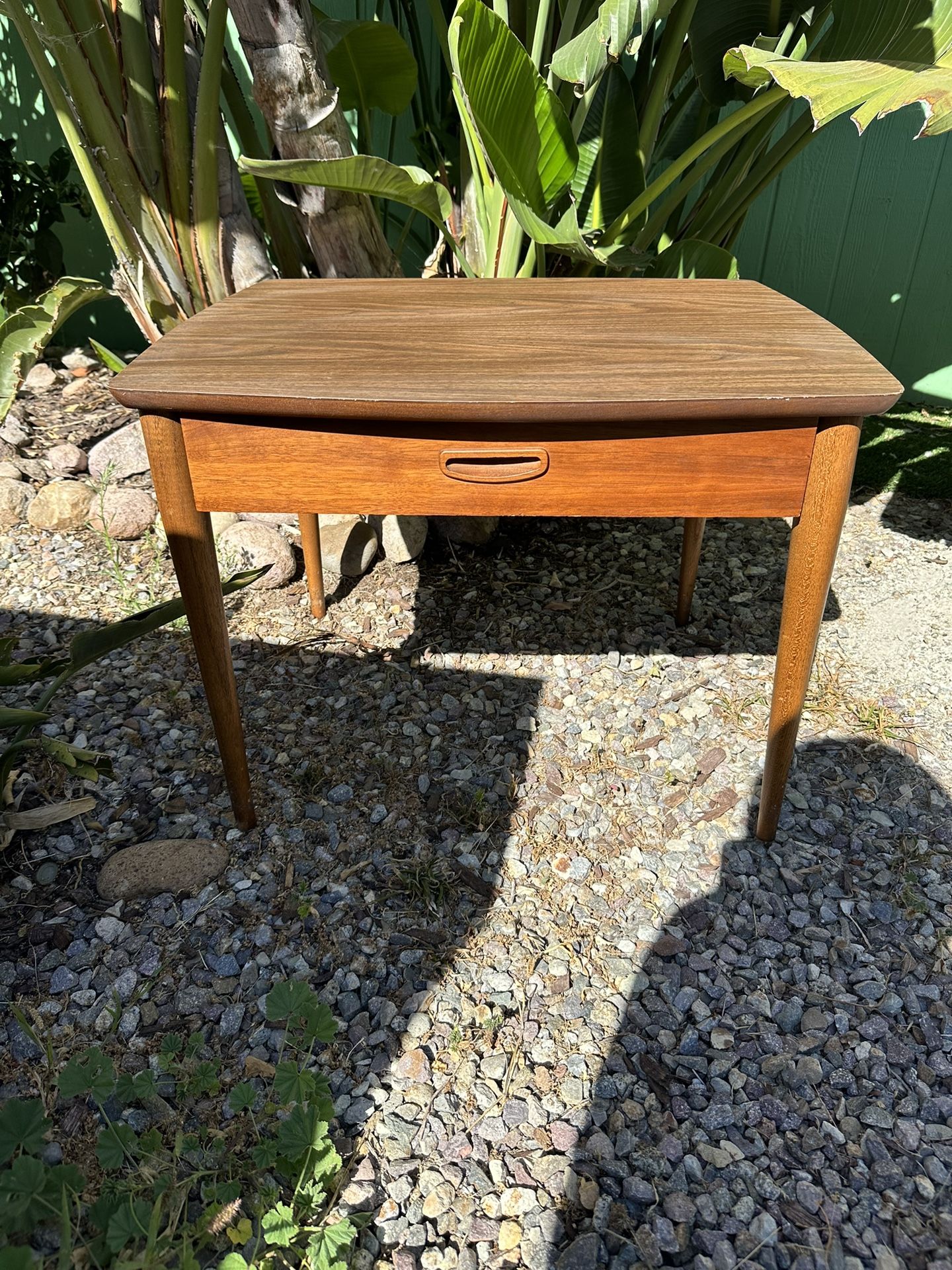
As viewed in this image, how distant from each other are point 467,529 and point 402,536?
Answer: 0.56ft

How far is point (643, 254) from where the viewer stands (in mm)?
1862

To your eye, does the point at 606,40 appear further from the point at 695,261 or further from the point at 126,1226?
the point at 126,1226

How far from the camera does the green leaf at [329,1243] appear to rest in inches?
34.7

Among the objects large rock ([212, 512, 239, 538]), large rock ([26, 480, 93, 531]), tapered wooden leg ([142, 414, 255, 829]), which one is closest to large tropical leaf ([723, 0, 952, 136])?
tapered wooden leg ([142, 414, 255, 829])

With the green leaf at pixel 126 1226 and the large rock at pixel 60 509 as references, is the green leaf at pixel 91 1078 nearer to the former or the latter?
the green leaf at pixel 126 1226

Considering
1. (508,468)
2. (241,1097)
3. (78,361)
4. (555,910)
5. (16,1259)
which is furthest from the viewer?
(78,361)

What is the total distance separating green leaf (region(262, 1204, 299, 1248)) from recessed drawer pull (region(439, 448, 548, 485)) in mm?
814

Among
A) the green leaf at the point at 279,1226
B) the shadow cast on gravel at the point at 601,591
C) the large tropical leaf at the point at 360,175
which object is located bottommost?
the shadow cast on gravel at the point at 601,591

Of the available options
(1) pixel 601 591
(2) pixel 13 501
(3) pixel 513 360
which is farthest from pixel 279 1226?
(2) pixel 13 501

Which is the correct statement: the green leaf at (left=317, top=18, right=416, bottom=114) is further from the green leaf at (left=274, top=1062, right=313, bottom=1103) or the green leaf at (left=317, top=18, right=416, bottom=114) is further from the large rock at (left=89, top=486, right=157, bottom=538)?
the green leaf at (left=274, top=1062, right=313, bottom=1103)

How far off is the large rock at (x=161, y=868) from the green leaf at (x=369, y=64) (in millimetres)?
1537

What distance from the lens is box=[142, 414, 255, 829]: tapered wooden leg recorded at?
45.1 inches

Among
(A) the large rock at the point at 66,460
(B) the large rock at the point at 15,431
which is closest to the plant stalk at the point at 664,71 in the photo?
(A) the large rock at the point at 66,460

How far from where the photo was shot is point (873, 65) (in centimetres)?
132
